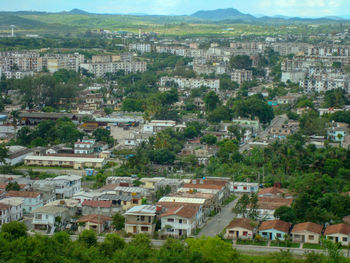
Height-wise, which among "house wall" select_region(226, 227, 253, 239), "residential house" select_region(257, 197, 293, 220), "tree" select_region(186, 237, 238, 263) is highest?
"tree" select_region(186, 237, 238, 263)

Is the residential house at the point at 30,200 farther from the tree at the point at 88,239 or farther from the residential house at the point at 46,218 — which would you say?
the tree at the point at 88,239

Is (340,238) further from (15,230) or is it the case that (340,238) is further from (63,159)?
(63,159)

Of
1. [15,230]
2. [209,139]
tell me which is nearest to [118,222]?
[15,230]

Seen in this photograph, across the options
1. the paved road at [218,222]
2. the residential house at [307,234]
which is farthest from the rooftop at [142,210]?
the residential house at [307,234]

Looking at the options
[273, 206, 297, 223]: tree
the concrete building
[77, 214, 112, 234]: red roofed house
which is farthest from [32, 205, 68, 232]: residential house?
the concrete building

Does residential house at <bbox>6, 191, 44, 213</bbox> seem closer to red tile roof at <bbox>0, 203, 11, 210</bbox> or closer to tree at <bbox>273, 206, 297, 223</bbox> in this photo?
red tile roof at <bbox>0, 203, 11, 210</bbox>

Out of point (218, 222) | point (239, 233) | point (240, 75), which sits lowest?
point (218, 222)
